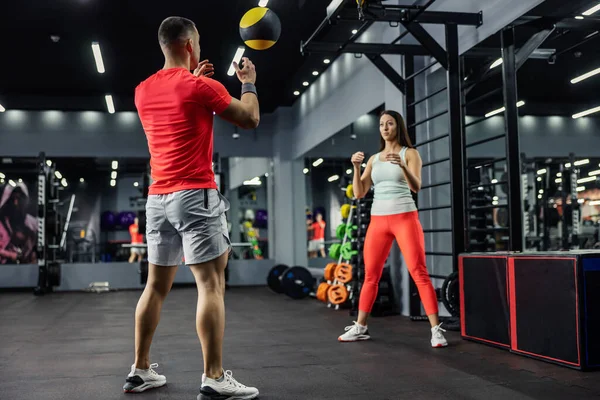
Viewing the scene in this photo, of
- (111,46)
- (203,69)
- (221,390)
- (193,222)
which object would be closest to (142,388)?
(221,390)

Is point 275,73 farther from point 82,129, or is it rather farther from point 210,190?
point 210,190

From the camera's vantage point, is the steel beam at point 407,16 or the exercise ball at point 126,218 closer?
the steel beam at point 407,16

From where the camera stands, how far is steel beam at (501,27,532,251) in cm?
379

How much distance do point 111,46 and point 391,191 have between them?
4.62m

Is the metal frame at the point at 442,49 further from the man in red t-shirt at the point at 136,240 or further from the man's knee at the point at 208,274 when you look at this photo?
the man in red t-shirt at the point at 136,240

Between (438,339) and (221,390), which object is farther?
(438,339)

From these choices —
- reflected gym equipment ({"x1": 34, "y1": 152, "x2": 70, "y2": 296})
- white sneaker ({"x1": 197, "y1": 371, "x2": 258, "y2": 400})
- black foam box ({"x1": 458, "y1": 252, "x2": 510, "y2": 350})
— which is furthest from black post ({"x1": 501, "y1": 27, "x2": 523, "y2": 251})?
reflected gym equipment ({"x1": 34, "y1": 152, "x2": 70, "y2": 296})

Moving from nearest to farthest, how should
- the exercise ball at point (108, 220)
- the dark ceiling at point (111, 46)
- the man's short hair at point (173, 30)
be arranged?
the man's short hair at point (173, 30), the dark ceiling at point (111, 46), the exercise ball at point (108, 220)

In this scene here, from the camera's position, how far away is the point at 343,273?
573 centimetres

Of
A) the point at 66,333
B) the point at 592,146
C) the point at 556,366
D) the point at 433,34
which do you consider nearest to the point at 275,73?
the point at 433,34

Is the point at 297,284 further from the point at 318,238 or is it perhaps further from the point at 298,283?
the point at 318,238

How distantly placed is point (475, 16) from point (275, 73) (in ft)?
14.1

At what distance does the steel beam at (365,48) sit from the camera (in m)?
4.59

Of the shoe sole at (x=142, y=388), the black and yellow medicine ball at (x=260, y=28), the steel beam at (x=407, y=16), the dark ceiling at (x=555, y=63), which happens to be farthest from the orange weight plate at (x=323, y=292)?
the shoe sole at (x=142, y=388)
